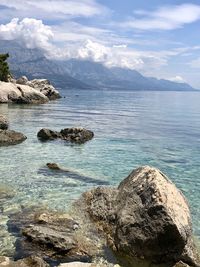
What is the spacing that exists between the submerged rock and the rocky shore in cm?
2703

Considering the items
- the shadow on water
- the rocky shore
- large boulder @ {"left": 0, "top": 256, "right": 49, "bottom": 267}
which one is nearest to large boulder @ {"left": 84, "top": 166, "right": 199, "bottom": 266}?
the rocky shore

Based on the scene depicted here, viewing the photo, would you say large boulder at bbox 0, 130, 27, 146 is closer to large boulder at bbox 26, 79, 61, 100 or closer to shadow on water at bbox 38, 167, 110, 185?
shadow on water at bbox 38, 167, 110, 185

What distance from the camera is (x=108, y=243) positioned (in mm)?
18016

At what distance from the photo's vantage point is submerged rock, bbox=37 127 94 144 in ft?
152

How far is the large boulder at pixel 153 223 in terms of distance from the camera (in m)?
16.1

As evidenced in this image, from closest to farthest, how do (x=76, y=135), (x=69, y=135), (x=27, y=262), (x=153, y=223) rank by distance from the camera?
(x=27, y=262), (x=153, y=223), (x=76, y=135), (x=69, y=135)

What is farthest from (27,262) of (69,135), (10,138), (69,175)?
(69,135)

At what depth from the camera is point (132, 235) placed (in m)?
16.8

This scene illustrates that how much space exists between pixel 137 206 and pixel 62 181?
11.6 metres

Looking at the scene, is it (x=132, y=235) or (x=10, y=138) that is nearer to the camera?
(x=132, y=235)

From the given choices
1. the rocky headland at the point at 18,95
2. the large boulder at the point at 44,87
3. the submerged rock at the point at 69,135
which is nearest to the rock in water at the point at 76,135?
the submerged rock at the point at 69,135

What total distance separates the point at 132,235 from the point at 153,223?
1.18 meters

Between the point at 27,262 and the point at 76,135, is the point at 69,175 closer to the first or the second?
the point at 27,262

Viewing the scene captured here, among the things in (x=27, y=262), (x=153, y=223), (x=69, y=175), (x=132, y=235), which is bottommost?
(x=27, y=262)
